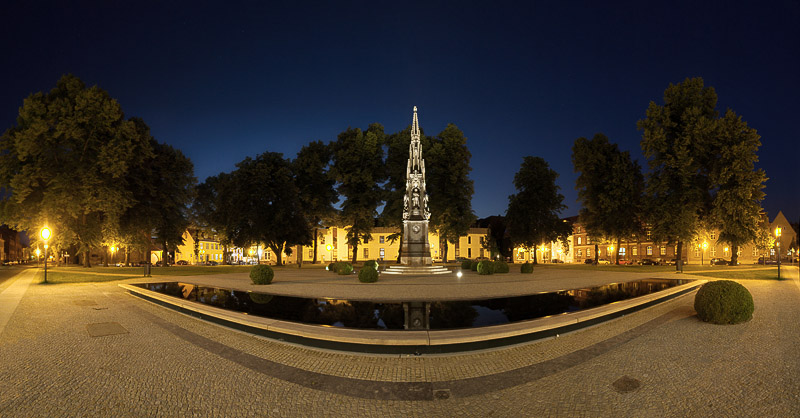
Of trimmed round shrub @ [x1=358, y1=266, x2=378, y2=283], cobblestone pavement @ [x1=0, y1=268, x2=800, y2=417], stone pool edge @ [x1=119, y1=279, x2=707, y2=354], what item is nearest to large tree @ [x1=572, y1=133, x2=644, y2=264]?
trimmed round shrub @ [x1=358, y1=266, x2=378, y2=283]

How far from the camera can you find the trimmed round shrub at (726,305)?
920 cm

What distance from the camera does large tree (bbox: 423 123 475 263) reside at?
39500mm

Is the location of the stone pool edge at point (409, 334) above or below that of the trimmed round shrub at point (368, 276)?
above

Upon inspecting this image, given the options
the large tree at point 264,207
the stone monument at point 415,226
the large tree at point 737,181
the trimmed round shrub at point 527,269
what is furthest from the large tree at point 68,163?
the large tree at point 737,181

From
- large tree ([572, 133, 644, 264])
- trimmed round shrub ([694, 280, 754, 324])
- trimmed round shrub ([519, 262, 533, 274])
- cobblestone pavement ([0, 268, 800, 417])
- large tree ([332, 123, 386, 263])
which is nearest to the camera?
cobblestone pavement ([0, 268, 800, 417])

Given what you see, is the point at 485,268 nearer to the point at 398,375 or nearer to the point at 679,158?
the point at 398,375

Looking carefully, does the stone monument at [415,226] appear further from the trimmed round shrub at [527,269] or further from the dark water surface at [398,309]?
the dark water surface at [398,309]

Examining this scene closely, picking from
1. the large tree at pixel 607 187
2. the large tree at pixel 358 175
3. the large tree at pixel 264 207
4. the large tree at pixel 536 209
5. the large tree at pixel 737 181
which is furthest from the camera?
the large tree at pixel 536 209

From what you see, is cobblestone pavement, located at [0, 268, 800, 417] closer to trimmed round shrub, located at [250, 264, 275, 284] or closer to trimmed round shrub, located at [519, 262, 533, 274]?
trimmed round shrub, located at [250, 264, 275, 284]

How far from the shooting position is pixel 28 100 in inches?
1188

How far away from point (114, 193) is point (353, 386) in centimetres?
3387

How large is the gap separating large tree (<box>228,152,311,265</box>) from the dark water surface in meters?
23.1

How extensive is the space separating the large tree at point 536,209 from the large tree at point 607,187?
2.95 metres

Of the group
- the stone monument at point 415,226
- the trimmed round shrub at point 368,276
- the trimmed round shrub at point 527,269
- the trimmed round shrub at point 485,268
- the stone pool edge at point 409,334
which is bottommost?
the trimmed round shrub at point 527,269
